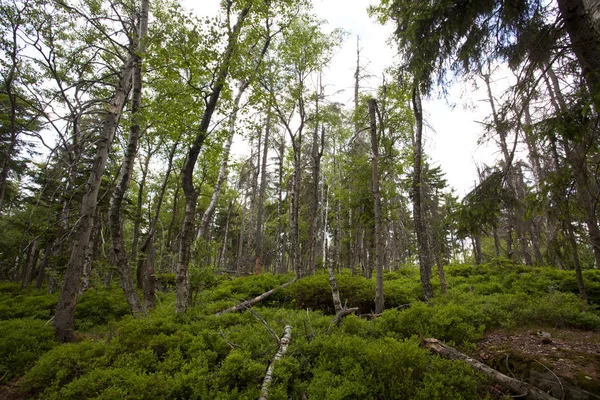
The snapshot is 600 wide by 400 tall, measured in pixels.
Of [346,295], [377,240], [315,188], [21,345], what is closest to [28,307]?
[21,345]

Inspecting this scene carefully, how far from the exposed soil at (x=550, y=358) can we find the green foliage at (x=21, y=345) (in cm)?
756

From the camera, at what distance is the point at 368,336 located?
4887 millimetres

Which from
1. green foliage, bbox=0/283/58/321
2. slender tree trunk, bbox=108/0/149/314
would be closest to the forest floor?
slender tree trunk, bbox=108/0/149/314

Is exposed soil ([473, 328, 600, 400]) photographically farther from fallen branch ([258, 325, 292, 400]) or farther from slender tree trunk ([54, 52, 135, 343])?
slender tree trunk ([54, 52, 135, 343])

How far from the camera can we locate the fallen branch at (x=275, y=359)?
10.5 ft

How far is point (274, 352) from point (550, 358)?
3792mm

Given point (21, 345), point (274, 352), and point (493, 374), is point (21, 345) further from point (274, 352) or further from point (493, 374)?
point (493, 374)

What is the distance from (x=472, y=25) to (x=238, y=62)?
4850 millimetres

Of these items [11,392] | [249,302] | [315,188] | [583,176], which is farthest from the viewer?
[315,188]

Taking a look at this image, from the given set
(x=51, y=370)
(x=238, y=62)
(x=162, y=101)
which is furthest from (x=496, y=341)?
(x=162, y=101)

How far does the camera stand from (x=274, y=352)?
4.32 meters

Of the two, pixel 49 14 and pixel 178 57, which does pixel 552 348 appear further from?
pixel 49 14

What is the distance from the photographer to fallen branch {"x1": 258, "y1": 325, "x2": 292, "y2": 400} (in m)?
3.20

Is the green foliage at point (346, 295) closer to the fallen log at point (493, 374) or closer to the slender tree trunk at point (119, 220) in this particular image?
the fallen log at point (493, 374)
